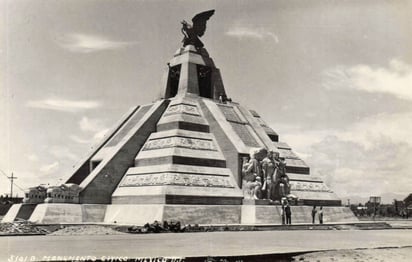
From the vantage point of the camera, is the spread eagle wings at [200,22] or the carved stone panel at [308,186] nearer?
the carved stone panel at [308,186]

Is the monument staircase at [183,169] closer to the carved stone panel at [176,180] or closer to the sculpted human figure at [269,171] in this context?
the carved stone panel at [176,180]

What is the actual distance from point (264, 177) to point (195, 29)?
18.5 meters

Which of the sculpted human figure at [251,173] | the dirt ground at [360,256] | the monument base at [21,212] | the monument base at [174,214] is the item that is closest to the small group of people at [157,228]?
the monument base at [174,214]

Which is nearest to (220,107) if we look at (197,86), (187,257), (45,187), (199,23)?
(197,86)

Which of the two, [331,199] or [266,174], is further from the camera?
[331,199]

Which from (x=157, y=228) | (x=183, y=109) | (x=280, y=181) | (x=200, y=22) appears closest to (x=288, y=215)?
(x=280, y=181)

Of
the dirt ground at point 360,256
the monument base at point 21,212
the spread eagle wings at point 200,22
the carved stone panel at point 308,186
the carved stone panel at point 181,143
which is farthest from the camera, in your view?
the spread eagle wings at point 200,22

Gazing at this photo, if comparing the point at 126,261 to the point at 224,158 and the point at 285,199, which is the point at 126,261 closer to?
the point at 285,199

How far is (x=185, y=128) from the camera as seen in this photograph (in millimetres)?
39375

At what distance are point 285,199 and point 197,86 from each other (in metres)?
15.2

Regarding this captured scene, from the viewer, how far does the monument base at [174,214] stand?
31188 mm

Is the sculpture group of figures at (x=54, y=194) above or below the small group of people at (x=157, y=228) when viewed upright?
above

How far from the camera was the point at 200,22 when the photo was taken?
48.4 metres

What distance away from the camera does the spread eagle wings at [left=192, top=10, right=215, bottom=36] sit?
48.1 metres
